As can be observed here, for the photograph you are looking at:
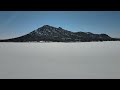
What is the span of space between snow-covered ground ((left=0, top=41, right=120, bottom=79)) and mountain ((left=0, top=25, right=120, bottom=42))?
6 centimetres

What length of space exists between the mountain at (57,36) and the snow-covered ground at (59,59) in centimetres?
6

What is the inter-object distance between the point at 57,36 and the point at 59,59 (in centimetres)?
28

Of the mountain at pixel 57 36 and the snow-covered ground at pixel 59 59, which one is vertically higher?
the mountain at pixel 57 36

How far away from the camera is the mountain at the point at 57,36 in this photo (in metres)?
2.33

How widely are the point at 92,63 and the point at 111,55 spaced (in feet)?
0.79

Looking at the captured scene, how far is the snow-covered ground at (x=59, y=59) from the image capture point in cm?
241

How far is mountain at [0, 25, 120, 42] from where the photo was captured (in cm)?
233

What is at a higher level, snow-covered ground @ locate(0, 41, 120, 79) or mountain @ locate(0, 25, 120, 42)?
mountain @ locate(0, 25, 120, 42)

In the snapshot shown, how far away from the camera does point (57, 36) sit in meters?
2.34

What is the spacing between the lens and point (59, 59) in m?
2.43

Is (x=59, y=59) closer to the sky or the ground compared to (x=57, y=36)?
closer to the ground
